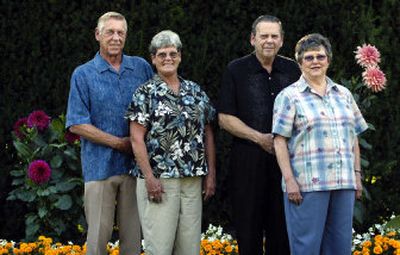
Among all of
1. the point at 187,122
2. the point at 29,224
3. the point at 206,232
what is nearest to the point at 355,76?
the point at 206,232

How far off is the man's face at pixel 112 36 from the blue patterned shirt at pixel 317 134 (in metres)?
1.06

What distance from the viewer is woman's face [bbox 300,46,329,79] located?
14.4 feet

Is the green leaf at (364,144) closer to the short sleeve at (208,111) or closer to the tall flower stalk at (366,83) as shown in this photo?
the tall flower stalk at (366,83)

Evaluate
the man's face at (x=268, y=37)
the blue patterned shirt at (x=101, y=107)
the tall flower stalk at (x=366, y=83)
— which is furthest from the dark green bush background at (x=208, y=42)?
the blue patterned shirt at (x=101, y=107)

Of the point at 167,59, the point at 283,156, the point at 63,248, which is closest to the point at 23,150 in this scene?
the point at 63,248

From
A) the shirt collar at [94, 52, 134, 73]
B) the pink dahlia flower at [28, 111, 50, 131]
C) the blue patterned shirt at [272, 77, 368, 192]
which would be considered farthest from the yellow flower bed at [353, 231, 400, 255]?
A: the pink dahlia flower at [28, 111, 50, 131]

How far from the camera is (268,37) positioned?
15.7ft

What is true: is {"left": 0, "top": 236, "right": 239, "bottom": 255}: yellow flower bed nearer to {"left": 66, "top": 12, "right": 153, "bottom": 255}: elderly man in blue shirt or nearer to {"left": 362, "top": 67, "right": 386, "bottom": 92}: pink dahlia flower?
{"left": 66, "top": 12, "right": 153, "bottom": 255}: elderly man in blue shirt

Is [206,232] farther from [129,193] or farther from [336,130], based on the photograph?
[336,130]

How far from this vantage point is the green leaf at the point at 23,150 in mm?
6074

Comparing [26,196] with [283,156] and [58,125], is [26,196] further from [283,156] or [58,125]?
[283,156]

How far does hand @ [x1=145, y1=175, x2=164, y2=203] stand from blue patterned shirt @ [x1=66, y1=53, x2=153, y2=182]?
1.02ft

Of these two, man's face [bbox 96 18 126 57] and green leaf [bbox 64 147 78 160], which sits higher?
man's face [bbox 96 18 126 57]

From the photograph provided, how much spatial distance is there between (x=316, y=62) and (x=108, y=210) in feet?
5.05
